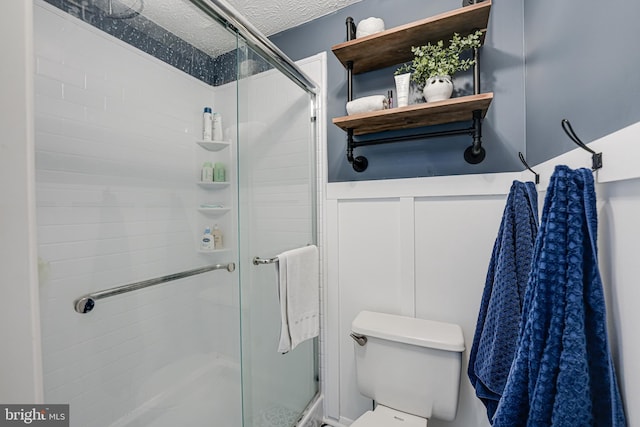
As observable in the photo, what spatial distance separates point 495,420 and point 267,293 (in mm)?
927

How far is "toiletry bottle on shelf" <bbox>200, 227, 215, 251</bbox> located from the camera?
1.33 m

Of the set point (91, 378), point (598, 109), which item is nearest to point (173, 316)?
point (91, 378)

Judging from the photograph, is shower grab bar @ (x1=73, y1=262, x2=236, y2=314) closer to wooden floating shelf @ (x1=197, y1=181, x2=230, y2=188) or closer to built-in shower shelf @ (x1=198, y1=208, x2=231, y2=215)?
built-in shower shelf @ (x1=198, y1=208, x2=231, y2=215)

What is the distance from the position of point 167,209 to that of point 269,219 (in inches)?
19.5

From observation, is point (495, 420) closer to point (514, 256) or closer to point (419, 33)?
point (514, 256)

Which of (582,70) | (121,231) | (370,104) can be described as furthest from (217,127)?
(582,70)

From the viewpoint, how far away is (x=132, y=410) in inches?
45.7

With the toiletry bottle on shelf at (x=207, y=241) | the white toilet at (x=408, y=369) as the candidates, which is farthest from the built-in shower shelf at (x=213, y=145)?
the white toilet at (x=408, y=369)

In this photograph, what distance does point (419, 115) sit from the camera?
1067 millimetres

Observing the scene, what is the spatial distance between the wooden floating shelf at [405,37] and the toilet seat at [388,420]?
155cm

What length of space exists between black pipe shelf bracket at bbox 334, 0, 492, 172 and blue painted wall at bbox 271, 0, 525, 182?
3cm

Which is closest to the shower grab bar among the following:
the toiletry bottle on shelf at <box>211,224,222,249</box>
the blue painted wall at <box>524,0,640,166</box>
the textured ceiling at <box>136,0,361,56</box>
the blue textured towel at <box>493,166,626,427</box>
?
the toiletry bottle on shelf at <box>211,224,222,249</box>

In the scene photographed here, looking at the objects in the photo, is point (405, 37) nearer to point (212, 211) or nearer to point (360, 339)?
point (212, 211)

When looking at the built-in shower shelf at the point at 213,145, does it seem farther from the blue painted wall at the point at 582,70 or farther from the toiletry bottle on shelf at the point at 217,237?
the blue painted wall at the point at 582,70
